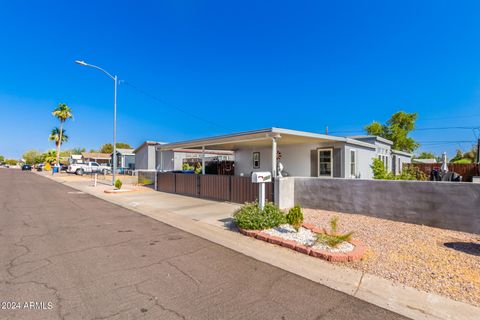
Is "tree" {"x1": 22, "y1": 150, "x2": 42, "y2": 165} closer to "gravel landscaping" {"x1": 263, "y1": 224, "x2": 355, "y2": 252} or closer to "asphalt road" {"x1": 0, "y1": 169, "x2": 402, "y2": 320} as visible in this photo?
"asphalt road" {"x1": 0, "y1": 169, "x2": 402, "y2": 320}

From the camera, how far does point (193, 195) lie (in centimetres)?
1314

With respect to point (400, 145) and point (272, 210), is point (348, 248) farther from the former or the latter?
point (400, 145)

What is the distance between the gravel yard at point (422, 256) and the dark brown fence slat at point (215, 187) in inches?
194

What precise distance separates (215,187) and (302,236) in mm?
6599

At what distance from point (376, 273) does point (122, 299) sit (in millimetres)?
3599

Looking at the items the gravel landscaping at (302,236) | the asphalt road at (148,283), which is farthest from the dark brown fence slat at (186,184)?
the gravel landscaping at (302,236)

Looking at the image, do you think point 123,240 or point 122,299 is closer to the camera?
point 122,299

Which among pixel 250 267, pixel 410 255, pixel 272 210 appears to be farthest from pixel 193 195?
Answer: pixel 410 255

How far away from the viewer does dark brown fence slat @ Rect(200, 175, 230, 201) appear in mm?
11148

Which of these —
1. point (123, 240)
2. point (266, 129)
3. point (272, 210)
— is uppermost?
point (266, 129)

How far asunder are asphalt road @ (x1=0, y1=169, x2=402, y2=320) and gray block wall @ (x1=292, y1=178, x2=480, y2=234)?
15.8 ft

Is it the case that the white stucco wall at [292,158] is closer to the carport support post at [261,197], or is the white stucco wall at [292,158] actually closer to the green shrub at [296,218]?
the carport support post at [261,197]

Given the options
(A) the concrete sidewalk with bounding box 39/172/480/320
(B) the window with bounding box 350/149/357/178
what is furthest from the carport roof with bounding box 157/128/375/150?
(A) the concrete sidewalk with bounding box 39/172/480/320

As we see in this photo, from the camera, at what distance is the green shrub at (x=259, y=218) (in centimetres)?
615
